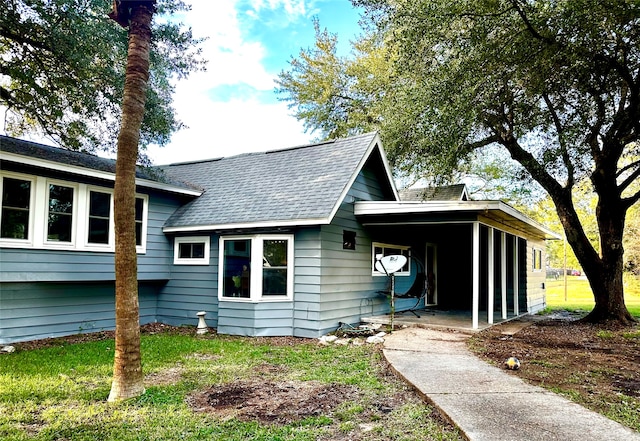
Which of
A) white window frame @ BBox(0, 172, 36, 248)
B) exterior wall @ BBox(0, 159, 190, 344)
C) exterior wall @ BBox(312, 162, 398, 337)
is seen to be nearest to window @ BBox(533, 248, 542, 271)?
exterior wall @ BBox(312, 162, 398, 337)

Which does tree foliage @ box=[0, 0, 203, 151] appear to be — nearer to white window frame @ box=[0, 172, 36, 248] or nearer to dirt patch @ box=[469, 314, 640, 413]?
white window frame @ box=[0, 172, 36, 248]

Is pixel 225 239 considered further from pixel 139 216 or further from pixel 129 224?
pixel 129 224

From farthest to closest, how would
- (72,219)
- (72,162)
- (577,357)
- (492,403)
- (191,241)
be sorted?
1. (191,241)
2. (72,219)
3. (72,162)
4. (577,357)
5. (492,403)

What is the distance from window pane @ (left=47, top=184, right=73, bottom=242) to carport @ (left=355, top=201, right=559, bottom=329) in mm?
5426

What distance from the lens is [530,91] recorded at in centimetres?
805

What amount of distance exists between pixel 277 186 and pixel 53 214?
13.6 feet

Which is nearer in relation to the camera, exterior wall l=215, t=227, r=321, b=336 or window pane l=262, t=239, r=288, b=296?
→ exterior wall l=215, t=227, r=321, b=336

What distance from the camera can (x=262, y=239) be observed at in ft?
26.9

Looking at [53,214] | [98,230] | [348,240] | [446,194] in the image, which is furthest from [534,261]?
[53,214]

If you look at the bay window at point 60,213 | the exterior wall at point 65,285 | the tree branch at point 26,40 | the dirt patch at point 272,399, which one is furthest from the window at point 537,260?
the tree branch at point 26,40

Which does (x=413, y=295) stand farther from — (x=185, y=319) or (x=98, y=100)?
(x=98, y=100)

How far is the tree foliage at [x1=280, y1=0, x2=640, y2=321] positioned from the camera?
6.79m

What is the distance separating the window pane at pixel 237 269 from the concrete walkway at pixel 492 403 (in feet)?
10.6

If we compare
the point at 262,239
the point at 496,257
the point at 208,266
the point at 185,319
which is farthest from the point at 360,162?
the point at 496,257
